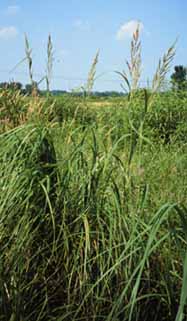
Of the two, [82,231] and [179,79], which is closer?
[82,231]

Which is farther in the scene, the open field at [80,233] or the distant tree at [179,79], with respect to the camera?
the distant tree at [179,79]

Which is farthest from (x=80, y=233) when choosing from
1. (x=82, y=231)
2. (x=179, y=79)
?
(x=179, y=79)

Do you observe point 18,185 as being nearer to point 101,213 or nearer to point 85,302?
point 101,213

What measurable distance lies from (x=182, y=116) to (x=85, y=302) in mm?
4864

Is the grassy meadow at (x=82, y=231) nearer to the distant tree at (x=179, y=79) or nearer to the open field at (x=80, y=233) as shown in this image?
the open field at (x=80, y=233)

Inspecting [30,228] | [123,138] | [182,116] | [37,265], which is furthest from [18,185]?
[182,116]

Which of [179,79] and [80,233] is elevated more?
[179,79]

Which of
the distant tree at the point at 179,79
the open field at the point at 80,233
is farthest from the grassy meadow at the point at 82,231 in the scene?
the distant tree at the point at 179,79

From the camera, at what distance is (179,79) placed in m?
7.88

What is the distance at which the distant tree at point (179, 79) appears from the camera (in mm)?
7727

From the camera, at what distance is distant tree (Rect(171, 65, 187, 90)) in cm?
773

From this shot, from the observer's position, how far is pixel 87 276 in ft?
6.41

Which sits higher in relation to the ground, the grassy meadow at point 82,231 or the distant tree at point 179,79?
the distant tree at point 179,79

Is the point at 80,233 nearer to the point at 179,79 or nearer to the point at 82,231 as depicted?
the point at 82,231
